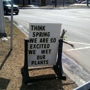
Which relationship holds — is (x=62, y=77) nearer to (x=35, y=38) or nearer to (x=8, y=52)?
(x=35, y=38)

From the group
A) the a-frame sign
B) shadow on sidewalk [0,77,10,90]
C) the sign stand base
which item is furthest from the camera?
the a-frame sign

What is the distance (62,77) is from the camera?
4801 millimetres

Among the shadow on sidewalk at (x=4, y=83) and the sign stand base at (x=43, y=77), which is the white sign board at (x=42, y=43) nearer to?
the sign stand base at (x=43, y=77)

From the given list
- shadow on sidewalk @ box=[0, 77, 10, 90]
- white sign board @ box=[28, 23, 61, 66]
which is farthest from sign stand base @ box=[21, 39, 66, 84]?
shadow on sidewalk @ box=[0, 77, 10, 90]

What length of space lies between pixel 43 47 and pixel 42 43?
10 centimetres

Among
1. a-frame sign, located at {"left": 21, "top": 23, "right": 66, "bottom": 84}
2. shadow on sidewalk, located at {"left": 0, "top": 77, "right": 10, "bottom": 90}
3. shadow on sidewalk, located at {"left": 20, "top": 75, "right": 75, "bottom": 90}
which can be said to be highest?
a-frame sign, located at {"left": 21, "top": 23, "right": 66, "bottom": 84}

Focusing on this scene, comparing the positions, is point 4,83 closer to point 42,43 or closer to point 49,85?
point 49,85

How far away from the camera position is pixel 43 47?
16.2 ft

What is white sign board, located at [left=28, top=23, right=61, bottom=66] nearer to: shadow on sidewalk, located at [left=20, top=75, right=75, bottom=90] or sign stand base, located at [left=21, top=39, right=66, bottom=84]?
sign stand base, located at [left=21, top=39, right=66, bottom=84]

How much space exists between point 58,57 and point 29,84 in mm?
994

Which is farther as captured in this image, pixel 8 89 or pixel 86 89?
pixel 8 89

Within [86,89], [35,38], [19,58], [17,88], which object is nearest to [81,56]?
[19,58]

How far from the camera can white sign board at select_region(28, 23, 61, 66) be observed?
15.6 feet

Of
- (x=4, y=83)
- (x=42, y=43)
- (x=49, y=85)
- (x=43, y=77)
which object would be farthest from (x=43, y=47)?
(x=4, y=83)
